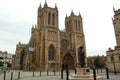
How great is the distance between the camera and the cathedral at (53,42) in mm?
51438

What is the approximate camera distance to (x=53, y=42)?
53.5 metres

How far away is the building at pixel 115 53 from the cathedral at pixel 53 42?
21427 mm

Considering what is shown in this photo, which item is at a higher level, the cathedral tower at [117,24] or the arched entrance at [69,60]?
the cathedral tower at [117,24]

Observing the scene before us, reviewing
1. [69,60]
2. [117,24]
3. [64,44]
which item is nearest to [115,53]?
[117,24]

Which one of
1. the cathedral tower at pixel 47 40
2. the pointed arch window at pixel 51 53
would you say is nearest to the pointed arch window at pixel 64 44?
the cathedral tower at pixel 47 40

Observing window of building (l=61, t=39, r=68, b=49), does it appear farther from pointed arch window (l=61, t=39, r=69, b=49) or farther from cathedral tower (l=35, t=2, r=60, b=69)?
cathedral tower (l=35, t=2, r=60, b=69)

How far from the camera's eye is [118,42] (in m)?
31.0

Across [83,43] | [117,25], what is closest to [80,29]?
[83,43]

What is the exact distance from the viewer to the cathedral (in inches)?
2025

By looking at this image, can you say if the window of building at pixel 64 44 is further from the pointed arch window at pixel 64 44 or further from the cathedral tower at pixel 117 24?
the cathedral tower at pixel 117 24

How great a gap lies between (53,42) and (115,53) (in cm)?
2854

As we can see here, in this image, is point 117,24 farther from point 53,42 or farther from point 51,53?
point 51,53

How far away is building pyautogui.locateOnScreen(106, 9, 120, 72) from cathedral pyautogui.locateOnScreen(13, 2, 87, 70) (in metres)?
21.4

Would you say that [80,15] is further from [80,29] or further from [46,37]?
[46,37]
